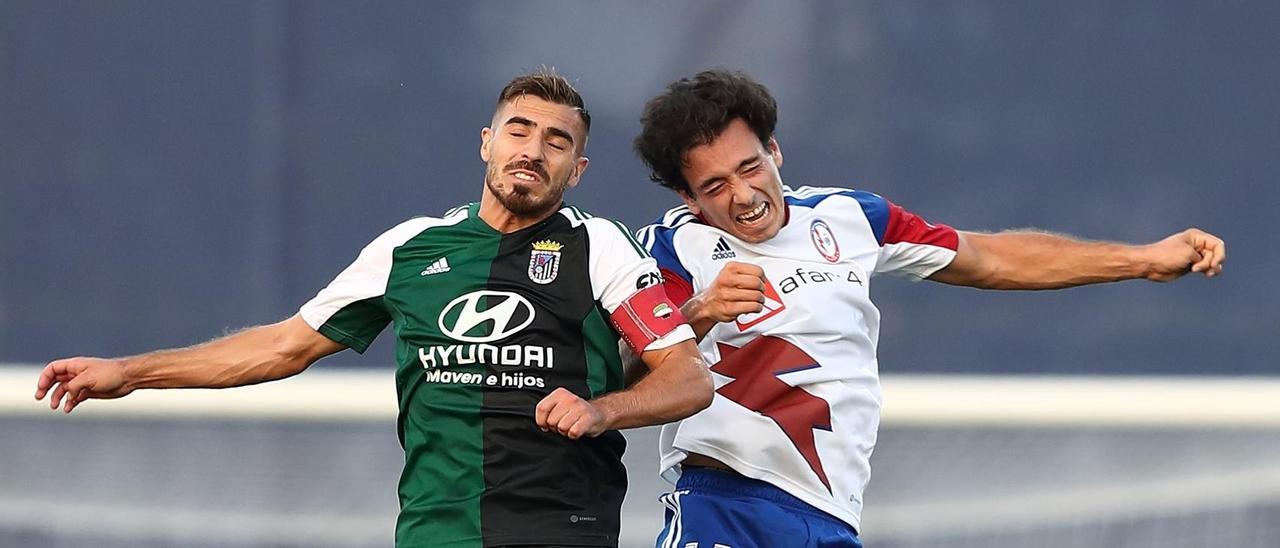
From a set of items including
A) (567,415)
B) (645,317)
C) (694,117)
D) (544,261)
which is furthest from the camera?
(694,117)

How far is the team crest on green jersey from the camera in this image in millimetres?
3078

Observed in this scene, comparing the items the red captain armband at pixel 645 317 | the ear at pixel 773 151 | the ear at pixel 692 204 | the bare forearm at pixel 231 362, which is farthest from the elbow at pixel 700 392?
the bare forearm at pixel 231 362

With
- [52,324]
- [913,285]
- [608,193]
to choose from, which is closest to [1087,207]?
[913,285]

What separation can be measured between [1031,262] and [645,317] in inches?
42.6

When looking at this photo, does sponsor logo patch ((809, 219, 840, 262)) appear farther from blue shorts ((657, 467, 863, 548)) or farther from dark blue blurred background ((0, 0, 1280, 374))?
dark blue blurred background ((0, 0, 1280, 374))

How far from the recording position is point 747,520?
3268mm

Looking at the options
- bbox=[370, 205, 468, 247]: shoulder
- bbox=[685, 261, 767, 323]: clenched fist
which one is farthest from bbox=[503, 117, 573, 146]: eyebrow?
bbox=[685, 261, 767, 323]: clenched fist

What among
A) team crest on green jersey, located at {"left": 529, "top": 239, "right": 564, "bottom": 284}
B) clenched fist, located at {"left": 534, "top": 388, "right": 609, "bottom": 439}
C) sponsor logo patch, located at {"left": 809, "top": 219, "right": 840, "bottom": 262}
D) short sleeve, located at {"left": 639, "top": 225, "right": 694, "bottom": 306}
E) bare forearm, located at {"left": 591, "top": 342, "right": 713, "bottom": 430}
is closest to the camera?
clenched fist, located at {"left": 534, "top": 388, "right": 609, "bottom": 439}

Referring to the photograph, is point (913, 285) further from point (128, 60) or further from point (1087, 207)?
point (128, 60)

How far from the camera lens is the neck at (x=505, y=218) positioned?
125 inches

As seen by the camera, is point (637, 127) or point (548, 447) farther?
point (637, 127)

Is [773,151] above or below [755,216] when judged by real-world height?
above

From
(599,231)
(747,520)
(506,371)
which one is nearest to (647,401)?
(506,371)

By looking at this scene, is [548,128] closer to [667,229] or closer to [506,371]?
[667,229]
